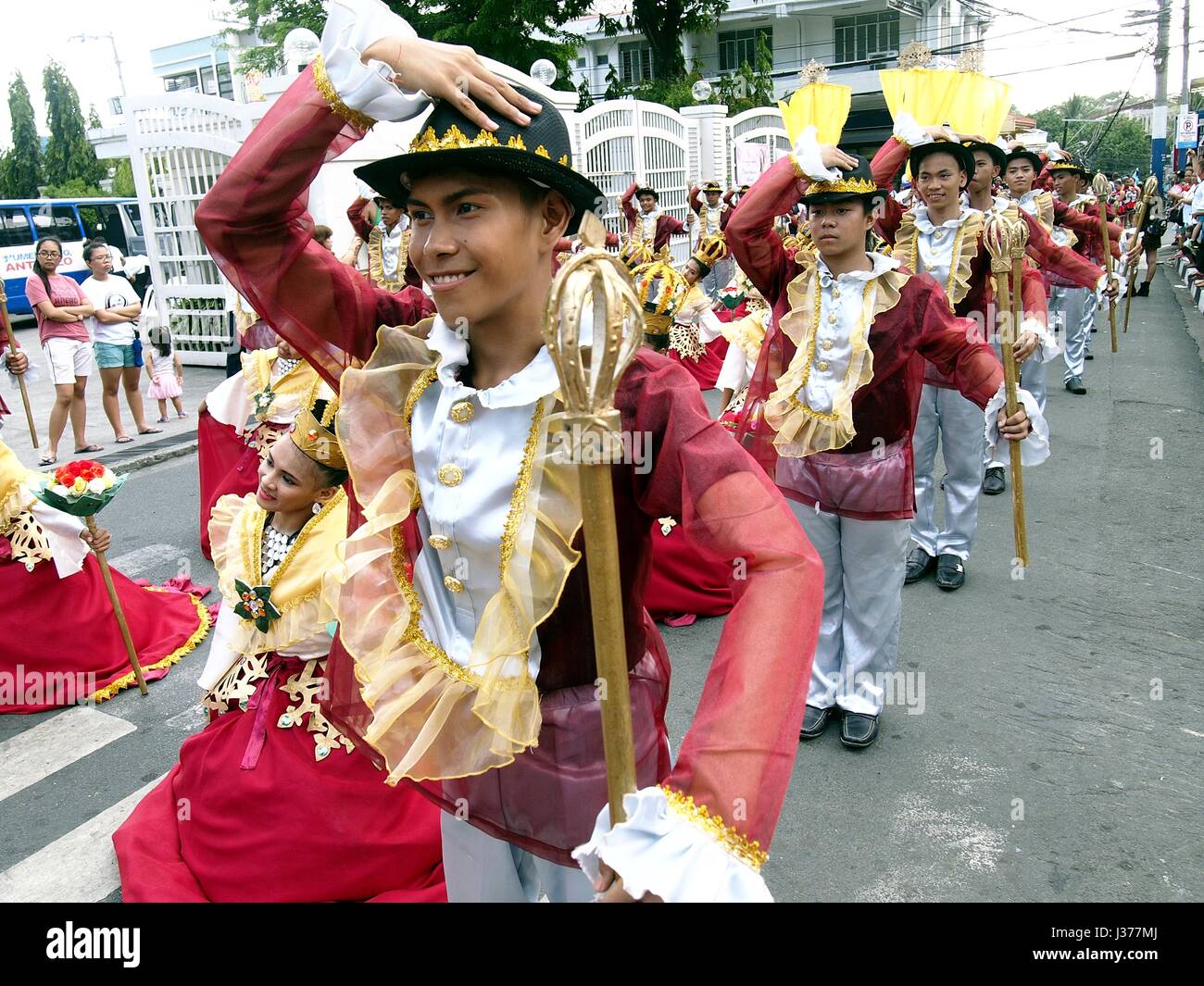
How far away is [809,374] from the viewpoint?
3990 mm

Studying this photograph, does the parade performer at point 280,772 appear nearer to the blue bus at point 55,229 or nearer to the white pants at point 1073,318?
the white pants at point 1073,318

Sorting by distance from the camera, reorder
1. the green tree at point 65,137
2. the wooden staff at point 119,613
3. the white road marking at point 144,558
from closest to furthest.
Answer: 1. the wooden staff at point 119,613
2. the white road marking at point 144,558
3. the green tree at point 65,137

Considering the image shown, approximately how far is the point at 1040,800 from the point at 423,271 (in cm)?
310

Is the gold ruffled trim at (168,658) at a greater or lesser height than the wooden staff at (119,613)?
lesser

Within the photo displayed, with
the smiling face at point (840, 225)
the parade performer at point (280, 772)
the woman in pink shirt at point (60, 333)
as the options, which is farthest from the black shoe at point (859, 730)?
the woman in pink shirt at point (60, 333)

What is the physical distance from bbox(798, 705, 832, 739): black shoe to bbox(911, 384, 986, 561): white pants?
1.90 m

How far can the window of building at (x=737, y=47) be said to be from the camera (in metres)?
40.5

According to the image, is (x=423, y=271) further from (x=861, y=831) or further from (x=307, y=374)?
(x=307, y=374)

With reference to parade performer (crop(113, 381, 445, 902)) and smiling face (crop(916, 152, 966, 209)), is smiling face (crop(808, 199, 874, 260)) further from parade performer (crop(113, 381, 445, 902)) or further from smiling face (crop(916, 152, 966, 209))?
parade performer (crop(113, 381, 445, 902))

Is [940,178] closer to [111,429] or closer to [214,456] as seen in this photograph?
[214,456]

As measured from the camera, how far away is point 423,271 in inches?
66.2

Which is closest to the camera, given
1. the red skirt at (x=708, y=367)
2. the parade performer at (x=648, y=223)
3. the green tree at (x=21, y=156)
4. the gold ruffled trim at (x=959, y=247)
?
the gold ruffled trim at (x=959, y=247)

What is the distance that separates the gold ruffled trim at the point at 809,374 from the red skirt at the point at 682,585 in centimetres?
138

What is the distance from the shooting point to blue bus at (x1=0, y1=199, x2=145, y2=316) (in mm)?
21547
